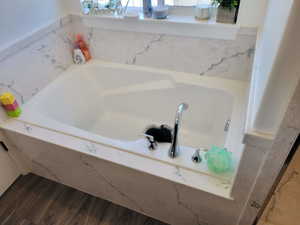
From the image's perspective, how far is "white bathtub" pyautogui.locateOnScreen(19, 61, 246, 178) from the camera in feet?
5.00

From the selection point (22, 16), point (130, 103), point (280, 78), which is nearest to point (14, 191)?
point (130, 103)

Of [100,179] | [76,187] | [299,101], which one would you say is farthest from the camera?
[76,187]

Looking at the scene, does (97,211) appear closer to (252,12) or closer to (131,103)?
(131,103)

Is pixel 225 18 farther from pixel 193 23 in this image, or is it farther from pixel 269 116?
pixel 269 116

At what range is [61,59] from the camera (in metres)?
1.79

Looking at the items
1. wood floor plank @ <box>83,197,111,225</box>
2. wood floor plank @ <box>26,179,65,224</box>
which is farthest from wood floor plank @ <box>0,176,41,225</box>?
wood floor plank @ <box>83,197,111,225</box>

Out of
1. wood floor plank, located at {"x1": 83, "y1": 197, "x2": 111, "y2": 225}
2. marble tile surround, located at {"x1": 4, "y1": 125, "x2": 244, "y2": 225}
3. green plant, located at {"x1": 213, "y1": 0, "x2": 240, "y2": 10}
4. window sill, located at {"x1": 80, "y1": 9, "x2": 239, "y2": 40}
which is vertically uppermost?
green plant, located at {"x1": 213, "y1": 0, "x2": 240, "y2": 10}

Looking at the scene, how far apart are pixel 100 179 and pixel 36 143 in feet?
1.46

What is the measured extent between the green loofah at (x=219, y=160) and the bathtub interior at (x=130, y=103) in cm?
49

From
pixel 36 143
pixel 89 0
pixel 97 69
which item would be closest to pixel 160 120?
pixel 97 69

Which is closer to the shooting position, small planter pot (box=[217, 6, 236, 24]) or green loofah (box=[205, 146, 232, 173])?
green loofah (box=[205, 146, 232, 173])

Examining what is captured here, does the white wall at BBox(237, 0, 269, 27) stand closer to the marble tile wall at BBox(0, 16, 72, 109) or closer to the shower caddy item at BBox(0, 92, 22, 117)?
the marble tile wall at BBox(0, 16, 72, 109)

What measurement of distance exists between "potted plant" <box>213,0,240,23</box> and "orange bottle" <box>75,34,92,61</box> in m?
1.09

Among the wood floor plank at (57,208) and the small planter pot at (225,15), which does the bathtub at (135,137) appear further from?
the small planter pot at (225,15)
